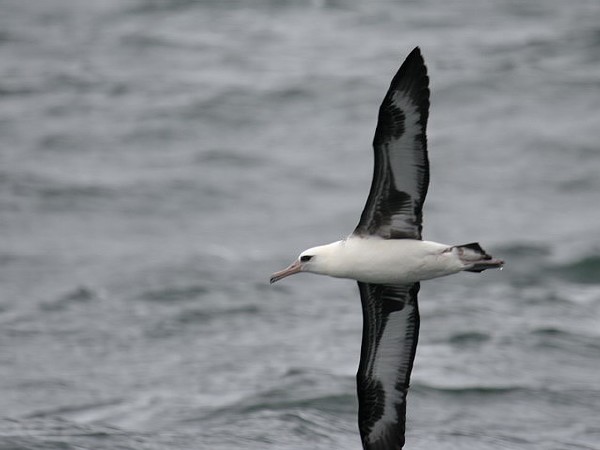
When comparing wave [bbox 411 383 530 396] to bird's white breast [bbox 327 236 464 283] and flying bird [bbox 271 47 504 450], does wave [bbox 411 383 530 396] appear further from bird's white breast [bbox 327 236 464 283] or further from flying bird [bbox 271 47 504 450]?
bird's white breast [bbox 327 236 464 283]

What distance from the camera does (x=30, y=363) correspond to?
19422 millimetres

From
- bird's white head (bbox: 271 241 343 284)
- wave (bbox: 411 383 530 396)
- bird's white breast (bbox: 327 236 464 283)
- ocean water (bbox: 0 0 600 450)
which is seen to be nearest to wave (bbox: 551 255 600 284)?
ocean water (bbox: 0 0 600 450)

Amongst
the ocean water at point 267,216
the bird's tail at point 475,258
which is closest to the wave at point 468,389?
the ocean water at point 267,216

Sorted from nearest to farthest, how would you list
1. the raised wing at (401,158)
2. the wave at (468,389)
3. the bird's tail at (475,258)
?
the raised wing at (401,158) → the bird's tail at (475,258) → the wave at (468,389)

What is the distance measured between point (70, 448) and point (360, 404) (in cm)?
371

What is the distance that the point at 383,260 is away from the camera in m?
11.7

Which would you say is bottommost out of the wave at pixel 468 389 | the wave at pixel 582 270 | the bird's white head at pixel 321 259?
the wave at pixel 468 389

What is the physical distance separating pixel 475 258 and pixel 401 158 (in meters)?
1.04

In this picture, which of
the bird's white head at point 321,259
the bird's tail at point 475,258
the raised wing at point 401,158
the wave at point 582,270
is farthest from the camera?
the wave at point 582,270

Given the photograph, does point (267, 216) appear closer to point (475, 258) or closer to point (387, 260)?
point (387, 260)

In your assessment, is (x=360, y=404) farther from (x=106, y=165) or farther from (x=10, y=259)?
(x=106, y=165)

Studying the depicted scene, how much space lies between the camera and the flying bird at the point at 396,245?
37.1 ft

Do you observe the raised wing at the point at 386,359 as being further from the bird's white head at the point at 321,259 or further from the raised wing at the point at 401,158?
the raised wing at the point at 401,158

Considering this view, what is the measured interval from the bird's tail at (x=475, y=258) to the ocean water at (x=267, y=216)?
459 cm
